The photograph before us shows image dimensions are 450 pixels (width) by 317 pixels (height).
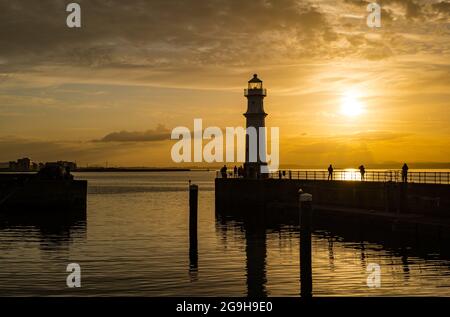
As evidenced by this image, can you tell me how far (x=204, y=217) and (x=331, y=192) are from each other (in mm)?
14076

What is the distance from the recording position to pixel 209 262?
A: 31328mm

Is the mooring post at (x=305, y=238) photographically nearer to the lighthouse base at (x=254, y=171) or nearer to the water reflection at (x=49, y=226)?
the water reflection at (x=49, y=226)

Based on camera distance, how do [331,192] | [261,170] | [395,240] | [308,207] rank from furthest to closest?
[261,170] < [331,192] < [395,240] < [308,207]

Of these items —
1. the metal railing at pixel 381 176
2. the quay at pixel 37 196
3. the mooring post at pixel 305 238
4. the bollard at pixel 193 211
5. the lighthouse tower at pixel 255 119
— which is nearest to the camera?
the mooring post at pixel 305 238

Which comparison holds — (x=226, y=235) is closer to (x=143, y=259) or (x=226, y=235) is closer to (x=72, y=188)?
(x=143, y=259)

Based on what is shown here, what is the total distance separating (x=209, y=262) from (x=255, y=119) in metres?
37.6

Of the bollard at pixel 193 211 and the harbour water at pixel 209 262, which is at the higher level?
the bollard at pixel 193 211

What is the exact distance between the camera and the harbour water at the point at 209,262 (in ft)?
79.4

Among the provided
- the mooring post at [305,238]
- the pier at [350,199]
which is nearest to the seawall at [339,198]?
the pier at [350,199]

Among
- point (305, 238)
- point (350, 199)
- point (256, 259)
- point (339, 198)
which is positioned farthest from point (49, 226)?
point (305, 238)

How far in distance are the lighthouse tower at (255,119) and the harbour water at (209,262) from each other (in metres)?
19.8

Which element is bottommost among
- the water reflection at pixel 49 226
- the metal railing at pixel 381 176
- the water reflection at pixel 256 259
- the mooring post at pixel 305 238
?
the water reflection at pixel 256 259
